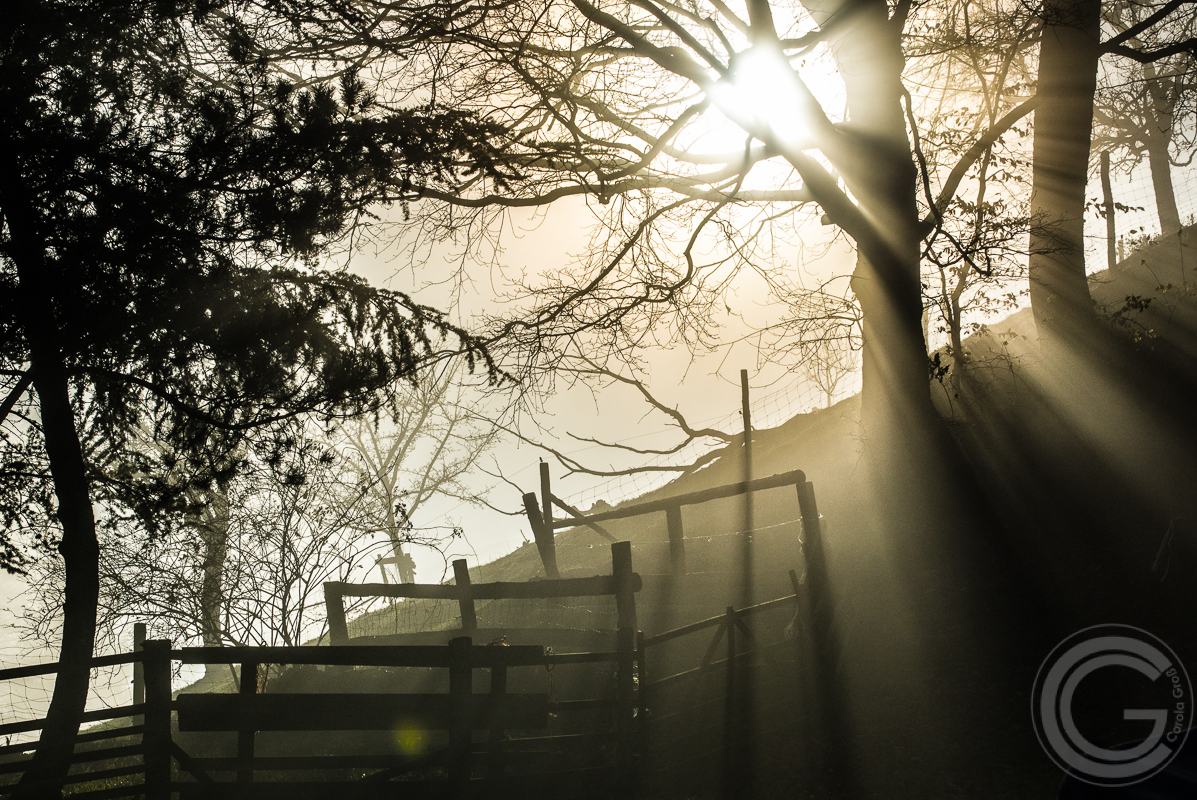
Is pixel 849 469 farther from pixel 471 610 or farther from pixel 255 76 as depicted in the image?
pixel 255 76

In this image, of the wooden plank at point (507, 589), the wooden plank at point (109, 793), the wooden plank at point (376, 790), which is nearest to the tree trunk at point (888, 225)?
the wooden plank at point (507, 589)

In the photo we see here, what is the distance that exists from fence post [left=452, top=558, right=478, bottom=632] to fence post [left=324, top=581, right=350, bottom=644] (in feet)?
5.93

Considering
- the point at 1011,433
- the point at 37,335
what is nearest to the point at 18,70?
the point at 37,335

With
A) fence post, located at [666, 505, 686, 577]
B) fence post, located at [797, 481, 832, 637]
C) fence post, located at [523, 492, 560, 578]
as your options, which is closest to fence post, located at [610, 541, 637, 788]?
fence post, located at [797, 481, 832, 637]

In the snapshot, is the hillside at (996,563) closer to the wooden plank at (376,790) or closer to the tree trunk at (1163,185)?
the wooden plank at (376,790)

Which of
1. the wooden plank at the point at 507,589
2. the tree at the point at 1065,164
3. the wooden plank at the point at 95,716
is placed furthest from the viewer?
the tree at the point at 1065,164

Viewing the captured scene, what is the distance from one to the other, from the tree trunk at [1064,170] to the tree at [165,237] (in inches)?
354

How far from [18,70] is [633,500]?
1733 cm

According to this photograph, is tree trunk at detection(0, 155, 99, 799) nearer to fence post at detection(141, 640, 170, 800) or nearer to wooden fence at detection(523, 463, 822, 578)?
fence post at detection(141, 640, 170, 800)

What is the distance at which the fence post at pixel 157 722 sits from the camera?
6.02 meters

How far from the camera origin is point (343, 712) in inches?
236

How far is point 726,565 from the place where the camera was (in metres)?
11.0

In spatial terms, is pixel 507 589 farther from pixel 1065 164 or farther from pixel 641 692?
pixel 1065 164

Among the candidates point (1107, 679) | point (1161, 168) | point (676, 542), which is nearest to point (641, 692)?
point (1107, 679)
